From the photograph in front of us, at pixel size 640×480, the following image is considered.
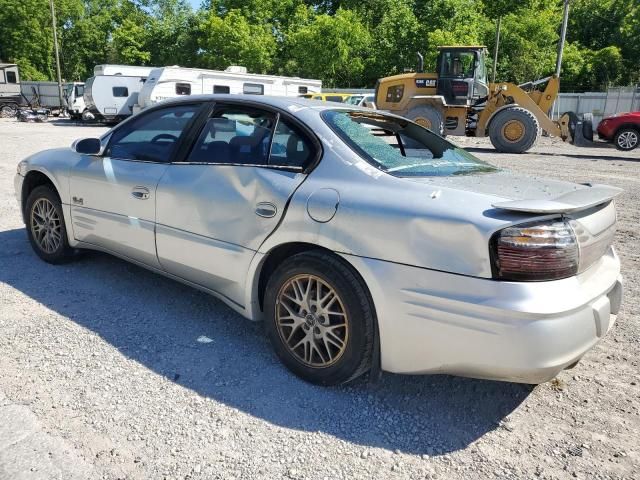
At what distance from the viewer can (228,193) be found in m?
3.21

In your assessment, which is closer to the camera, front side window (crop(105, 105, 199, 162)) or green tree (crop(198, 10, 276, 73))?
front side window (crop(105, 105, 199, 162))

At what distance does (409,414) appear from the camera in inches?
107

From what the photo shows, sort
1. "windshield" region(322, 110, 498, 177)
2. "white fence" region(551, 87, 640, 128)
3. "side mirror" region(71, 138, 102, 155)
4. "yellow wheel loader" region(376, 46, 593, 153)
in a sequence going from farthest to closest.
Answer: "white fence" region(551, 87, 640, 128) < "yellow wheel loader" region(376, 46, 593, 153) < "side mirror" region(71, 138, 102, 155) < "windshield" region(322, 110, 498, 177)

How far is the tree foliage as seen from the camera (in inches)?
1353

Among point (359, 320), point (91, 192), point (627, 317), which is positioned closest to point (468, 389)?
point (359, 320)

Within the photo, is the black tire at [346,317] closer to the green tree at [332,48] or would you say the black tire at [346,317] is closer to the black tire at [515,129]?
the black tire at [515,129]

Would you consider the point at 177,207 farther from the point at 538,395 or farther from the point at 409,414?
the point at 538,395

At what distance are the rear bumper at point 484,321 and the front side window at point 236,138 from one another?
3.43 ft

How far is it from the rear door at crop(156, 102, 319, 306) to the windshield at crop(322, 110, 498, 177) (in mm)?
251

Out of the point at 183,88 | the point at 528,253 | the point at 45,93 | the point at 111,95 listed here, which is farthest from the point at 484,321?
the point at 45,93

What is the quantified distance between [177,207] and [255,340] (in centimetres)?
100

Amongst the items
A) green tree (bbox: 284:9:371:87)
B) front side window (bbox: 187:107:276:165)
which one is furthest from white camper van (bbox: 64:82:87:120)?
front side window (bbox: 187:107:276:165)

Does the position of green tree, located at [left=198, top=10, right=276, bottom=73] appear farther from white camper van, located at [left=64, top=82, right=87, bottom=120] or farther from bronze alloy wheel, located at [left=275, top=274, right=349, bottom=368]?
bronze alloy wheel, located at [left=275, top=274, right=349, bottom=368]

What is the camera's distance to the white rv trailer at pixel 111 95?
24.9 meters
